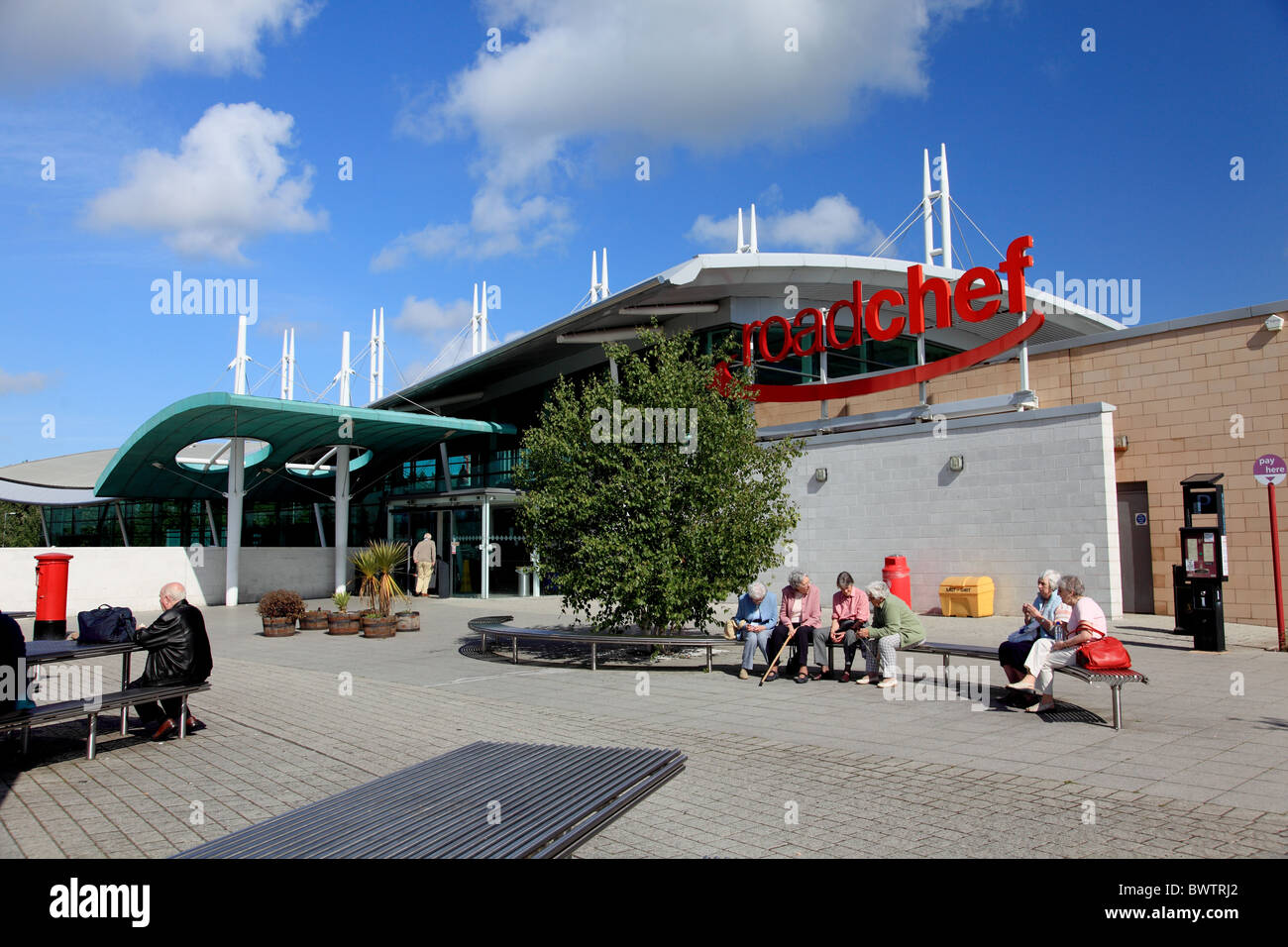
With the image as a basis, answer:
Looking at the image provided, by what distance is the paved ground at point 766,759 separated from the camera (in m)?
4.68

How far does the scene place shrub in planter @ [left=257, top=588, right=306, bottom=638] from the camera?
16.0 metres

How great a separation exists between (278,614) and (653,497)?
27.7 feet

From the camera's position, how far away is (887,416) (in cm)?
1830

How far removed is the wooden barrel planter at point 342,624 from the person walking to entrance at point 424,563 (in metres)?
8.92

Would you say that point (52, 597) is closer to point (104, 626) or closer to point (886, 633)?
point (104, 626)

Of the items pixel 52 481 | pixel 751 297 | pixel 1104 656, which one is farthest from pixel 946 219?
pixel 52 481

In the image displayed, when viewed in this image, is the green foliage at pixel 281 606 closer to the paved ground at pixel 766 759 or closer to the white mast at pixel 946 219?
the paved ground at pixel 766 759

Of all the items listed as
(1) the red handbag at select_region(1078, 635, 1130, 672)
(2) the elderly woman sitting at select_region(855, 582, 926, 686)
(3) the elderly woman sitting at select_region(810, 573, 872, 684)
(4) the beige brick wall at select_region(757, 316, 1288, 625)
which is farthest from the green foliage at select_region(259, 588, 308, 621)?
(4) the beige brick wall at select_region(757, 316, 1288, 625)

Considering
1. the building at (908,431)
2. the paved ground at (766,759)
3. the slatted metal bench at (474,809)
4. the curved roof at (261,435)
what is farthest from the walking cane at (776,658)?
the curved roof at (261,435)

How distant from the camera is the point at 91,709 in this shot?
6.42 m

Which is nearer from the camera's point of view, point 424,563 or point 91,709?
point 91,709

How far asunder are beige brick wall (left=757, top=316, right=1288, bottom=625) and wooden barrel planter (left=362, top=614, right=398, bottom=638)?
12.7m
